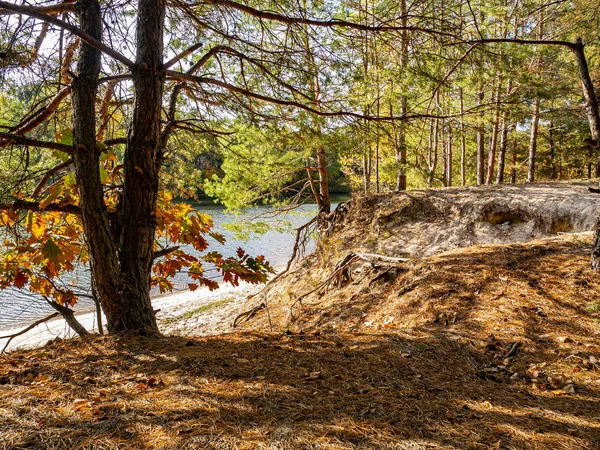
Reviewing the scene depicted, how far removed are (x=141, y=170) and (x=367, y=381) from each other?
6.68 feet

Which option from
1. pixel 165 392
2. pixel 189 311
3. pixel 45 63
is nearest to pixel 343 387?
pixel 165 392

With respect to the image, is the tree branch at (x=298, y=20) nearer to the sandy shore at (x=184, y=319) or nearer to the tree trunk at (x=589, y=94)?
the tree trunk at (x=589, y=94)

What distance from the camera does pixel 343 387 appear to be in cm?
183

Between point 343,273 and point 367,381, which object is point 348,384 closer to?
point 367,381

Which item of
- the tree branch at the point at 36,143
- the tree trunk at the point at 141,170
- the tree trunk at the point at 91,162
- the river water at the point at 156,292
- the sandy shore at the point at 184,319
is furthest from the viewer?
the river water at the point at 156,292

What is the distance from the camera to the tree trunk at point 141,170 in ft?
8.30

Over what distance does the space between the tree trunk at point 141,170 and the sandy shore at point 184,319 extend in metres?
3.74

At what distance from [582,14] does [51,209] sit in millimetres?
5699

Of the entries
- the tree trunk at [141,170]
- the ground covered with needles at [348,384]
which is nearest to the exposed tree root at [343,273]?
the ground covered with needles at [348,384]

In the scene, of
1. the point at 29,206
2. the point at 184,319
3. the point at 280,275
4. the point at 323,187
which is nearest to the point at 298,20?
the point at 29,206

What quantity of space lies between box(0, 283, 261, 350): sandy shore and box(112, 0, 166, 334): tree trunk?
3737 millimetres

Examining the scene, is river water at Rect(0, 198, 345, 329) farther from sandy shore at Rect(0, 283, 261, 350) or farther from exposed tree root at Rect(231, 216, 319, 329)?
sandy shore at Rect(0, 283, 261, 350)

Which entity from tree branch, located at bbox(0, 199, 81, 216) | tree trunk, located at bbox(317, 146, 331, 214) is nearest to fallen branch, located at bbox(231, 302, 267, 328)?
tree trunk, located at bbox(317, 146, 331, 214)

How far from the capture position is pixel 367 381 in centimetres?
192
